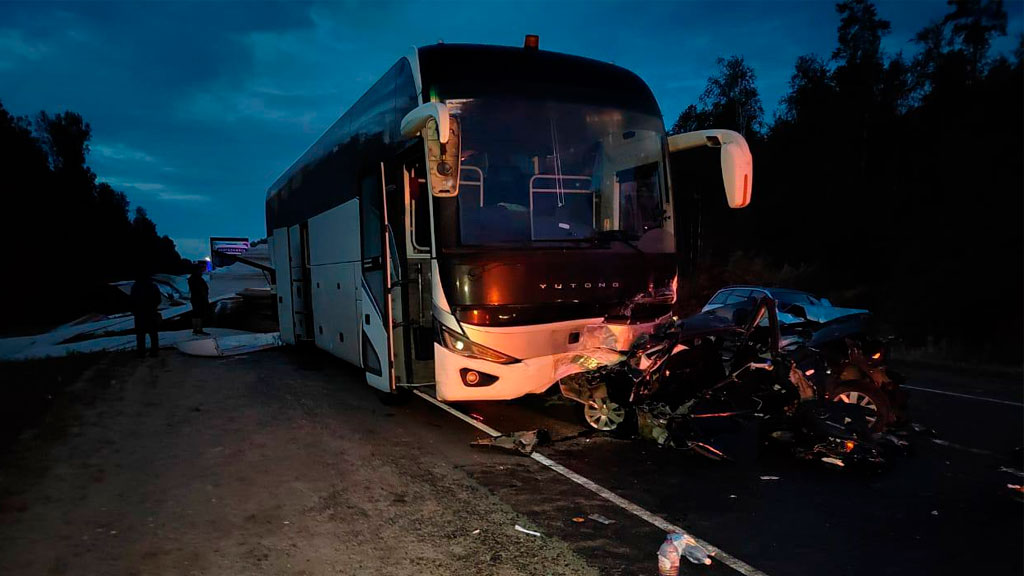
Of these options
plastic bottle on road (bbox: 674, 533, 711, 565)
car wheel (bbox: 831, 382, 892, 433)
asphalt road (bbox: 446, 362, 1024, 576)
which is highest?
car wheel (bbox: 831, 382, 892, 433)

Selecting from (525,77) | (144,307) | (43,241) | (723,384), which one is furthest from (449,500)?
(43,241)

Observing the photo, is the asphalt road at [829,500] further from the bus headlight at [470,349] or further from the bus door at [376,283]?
the bus door at [376,283]

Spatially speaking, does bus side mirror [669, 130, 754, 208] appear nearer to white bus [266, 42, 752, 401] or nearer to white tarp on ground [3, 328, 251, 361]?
white bus [266, 42, 752, 401]

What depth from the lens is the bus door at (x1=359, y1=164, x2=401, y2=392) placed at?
21.3 ft

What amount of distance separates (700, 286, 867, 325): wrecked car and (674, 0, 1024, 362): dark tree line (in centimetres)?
321

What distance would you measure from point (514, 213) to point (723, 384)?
259cm

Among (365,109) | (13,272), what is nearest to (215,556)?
(365,109)

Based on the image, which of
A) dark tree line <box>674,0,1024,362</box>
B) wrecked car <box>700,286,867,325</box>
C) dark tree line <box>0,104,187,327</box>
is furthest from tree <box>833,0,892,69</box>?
dark tree line <box>0,104,187,327</box>

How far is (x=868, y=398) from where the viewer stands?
6.05 metres

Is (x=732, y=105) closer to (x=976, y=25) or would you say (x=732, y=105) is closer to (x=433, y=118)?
(x=976, y=25)

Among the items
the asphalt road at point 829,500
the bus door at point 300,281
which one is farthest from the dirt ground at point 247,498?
the bus door at point 300,281

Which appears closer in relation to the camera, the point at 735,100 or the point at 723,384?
the point at 723,384

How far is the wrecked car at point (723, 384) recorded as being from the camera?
5.44 m

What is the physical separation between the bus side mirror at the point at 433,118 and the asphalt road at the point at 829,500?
2.97m
